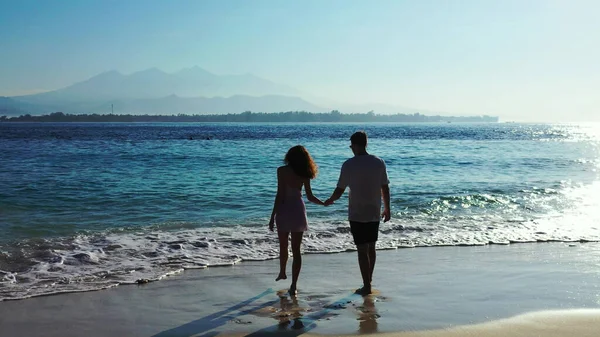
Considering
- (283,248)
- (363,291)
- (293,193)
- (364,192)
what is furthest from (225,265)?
(364,192)

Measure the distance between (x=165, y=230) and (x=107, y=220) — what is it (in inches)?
85.4

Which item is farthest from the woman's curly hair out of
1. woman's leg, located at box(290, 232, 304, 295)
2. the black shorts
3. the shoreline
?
the shoreline

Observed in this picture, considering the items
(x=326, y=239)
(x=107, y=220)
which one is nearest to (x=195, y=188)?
(x=107, y=220)

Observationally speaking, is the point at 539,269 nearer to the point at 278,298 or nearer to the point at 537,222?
the point at 278,298

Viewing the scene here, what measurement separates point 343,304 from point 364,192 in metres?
1.36

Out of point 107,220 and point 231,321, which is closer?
point 231,321

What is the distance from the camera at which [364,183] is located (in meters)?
6.89

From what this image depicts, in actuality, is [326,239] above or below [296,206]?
below

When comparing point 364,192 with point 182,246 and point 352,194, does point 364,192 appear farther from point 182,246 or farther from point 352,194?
point 182,246

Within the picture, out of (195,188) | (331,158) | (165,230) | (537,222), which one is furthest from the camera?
(331,158)

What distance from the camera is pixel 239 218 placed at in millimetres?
13719

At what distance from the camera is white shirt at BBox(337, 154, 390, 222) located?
22.6ft

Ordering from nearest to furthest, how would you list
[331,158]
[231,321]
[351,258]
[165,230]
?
1. [231,321]
2. [351,258]
3. [165,230]
4. [331,158]

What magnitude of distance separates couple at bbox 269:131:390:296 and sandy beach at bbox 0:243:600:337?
56 centimetres
